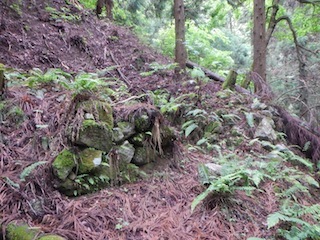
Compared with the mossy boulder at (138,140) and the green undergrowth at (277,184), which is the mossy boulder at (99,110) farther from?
the green undergrowth at (277,184)

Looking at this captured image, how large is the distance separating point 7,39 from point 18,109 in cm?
291

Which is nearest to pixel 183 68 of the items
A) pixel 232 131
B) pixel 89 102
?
pixel 232 131

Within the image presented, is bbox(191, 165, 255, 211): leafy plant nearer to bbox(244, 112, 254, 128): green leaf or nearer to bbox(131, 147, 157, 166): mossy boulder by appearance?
bbox(131, 147, 157, 166): mossy boulder

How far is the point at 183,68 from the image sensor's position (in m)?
6.59

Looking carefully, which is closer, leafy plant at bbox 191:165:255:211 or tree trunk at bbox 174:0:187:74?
leafy plant at bbox 191:165:255:211

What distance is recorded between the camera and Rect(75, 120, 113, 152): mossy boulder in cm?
311

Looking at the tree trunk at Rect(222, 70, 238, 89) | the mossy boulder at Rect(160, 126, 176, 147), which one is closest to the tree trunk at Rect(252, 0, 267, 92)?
the tree trunk at Rect(222, 70, 238, 89)

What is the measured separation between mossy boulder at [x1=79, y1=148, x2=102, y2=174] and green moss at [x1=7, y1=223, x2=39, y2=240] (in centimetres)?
80

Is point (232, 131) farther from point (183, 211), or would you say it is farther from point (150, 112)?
point (183, 211)

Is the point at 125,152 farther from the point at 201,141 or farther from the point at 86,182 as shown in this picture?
the point at 201,141

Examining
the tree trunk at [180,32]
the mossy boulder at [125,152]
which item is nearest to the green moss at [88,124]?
the mossy boulder at [125,152]

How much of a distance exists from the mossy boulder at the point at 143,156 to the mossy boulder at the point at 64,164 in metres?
0.83

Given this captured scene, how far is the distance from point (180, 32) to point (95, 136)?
13.1ft

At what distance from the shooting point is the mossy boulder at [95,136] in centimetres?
311
